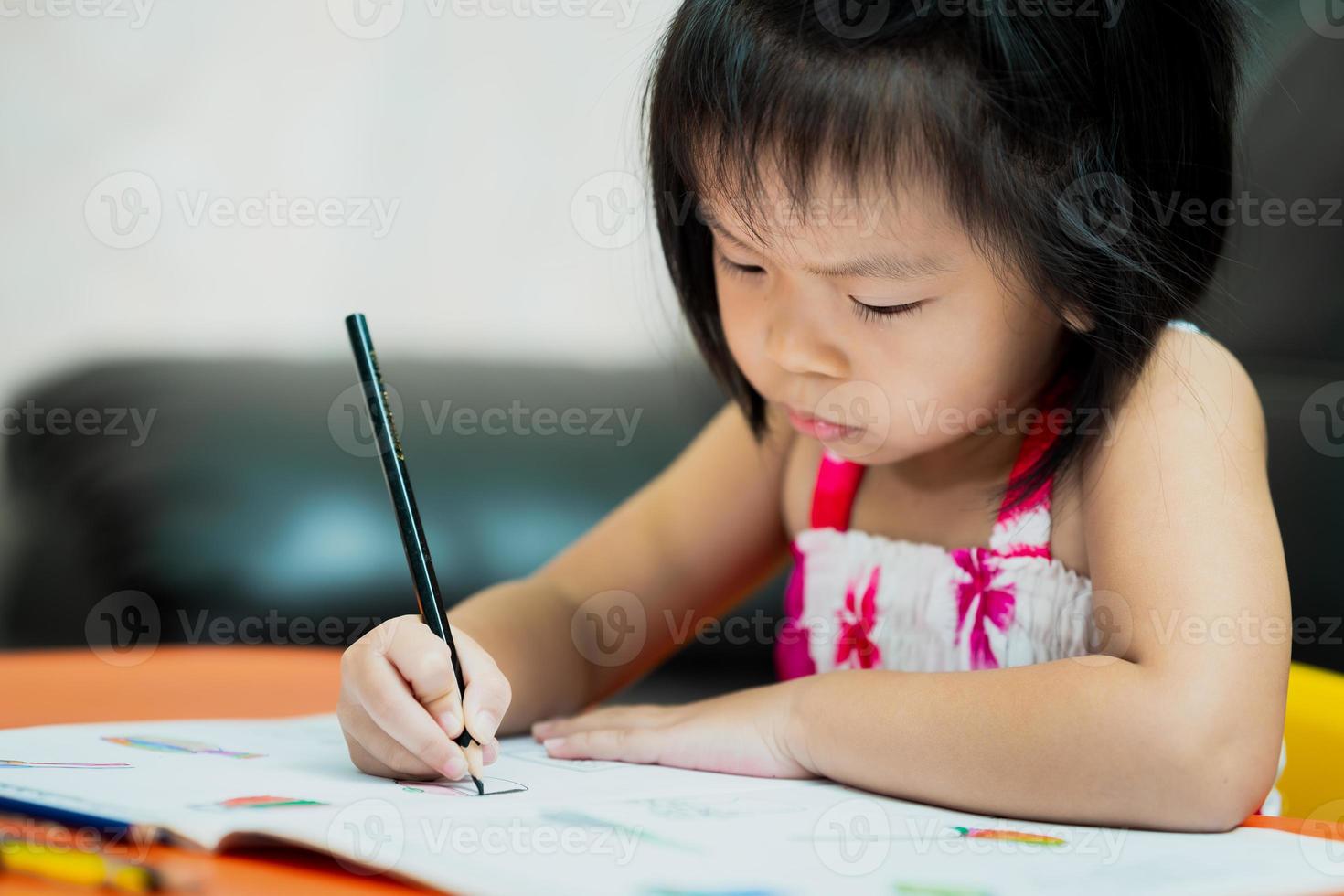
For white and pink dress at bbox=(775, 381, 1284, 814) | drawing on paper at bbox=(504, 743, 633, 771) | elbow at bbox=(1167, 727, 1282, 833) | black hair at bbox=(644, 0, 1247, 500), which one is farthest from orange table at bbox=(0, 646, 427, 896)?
elbow at bbox=(1167, 727, 1282, 833)

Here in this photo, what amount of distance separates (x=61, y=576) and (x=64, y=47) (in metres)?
0.94

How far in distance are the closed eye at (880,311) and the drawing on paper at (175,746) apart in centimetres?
37

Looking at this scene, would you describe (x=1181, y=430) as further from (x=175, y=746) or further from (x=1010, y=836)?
(x=175, y=746)

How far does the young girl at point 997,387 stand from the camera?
2.01ft

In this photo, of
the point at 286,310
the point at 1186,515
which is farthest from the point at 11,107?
the point at 1186,515

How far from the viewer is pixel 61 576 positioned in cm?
132

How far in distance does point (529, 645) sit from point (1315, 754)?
1.66 ft

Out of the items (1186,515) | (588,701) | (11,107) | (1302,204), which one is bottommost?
(588,701)

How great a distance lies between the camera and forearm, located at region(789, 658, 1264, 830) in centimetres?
59

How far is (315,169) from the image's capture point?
1998 mm

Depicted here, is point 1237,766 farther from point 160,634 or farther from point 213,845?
point 160,634

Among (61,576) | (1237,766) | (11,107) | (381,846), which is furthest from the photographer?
(11,107)

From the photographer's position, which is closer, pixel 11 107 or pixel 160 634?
pixel 160 634

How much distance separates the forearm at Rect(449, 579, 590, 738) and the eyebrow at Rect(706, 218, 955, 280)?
31cm
